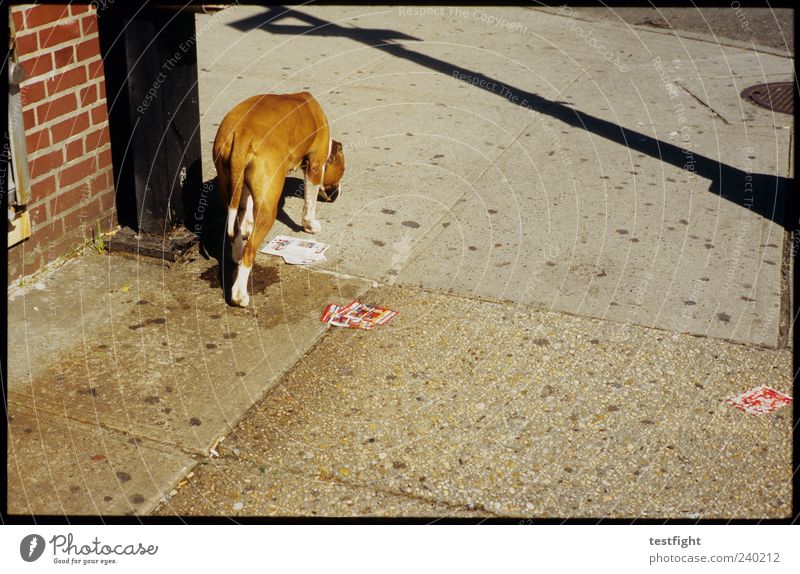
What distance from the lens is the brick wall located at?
4.98 m

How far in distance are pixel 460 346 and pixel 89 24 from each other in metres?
2.78

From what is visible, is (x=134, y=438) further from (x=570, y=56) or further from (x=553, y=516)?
(x=570, y=56)

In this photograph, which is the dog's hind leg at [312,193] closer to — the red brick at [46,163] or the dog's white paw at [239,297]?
the dog's white paw at [239,297]

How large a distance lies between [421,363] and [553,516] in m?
1.26

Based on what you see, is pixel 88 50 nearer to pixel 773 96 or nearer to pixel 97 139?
pixel 97 139

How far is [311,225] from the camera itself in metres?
6.03

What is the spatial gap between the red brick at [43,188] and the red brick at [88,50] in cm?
70

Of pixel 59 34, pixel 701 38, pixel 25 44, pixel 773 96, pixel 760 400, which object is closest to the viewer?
pixel 760 400

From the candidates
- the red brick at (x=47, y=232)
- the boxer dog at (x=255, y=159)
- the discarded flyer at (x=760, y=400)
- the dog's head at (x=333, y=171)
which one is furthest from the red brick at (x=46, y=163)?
the discarded flyer at (x=760, y=400)

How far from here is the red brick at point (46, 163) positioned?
5.12 metres

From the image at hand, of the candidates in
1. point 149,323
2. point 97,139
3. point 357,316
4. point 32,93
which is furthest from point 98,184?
point 357,316

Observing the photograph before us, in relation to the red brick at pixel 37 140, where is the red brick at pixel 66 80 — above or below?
above

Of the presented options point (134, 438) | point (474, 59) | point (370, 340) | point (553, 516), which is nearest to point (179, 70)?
point (370, 340)

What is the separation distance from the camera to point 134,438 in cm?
407
